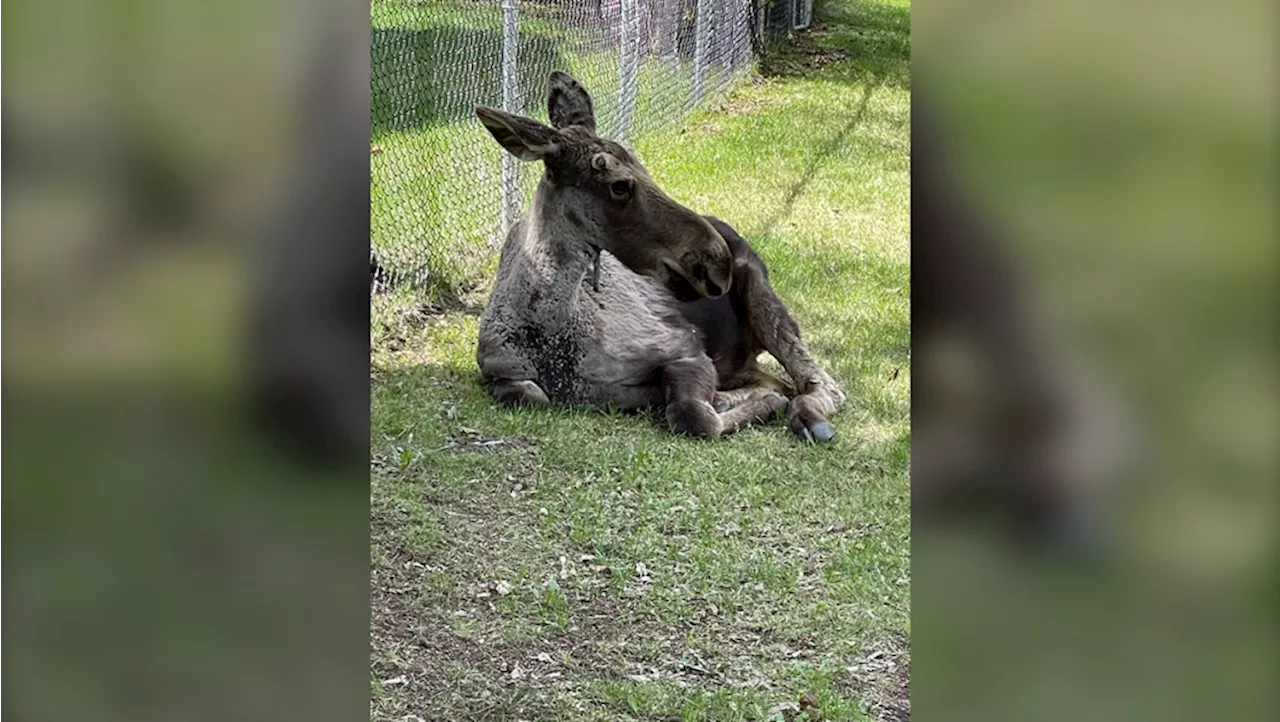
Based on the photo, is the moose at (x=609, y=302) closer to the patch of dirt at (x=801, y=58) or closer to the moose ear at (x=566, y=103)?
the moose ear at (x=566, y=103)

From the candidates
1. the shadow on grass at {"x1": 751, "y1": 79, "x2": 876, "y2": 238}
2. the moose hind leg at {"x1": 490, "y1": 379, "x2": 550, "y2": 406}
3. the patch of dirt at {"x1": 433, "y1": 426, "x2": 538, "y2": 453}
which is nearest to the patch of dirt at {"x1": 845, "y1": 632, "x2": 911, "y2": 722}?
the patch of dirt at {"x1": 433, "y1": 426, "x2": 538, "y2": 453}

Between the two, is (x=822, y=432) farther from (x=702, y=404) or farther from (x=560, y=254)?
(x=560, y=254)

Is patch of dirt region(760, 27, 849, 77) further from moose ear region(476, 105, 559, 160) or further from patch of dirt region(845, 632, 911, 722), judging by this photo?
patch of dirt region(845, 632, 911, 722)

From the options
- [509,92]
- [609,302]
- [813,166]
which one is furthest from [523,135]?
[813,166]

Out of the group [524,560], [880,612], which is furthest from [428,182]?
[880,612]

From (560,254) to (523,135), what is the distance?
59 centimetres

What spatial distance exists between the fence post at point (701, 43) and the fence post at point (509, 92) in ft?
17.2

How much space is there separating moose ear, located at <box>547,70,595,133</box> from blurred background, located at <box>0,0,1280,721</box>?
5.57 meters

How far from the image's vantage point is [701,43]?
14.1 m

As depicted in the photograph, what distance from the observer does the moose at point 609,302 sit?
6207 mm
